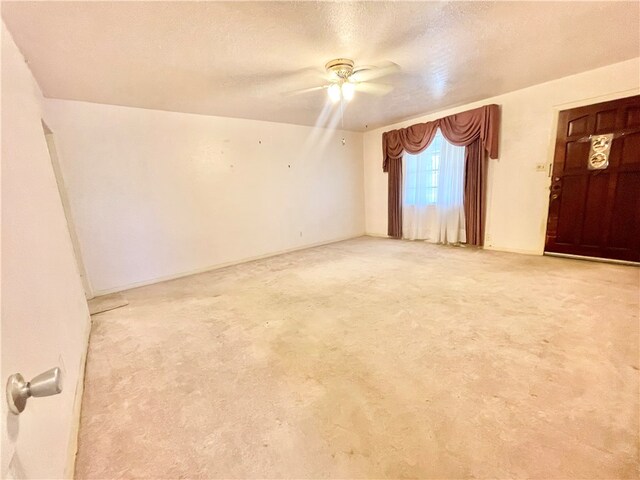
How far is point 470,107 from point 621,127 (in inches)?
70.4

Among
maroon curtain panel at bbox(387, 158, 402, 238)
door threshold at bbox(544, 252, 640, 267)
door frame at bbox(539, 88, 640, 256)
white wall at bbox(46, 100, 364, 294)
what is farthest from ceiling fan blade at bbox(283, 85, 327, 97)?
door threshold at bbox(544, 252, 640, 267)

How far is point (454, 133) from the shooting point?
14.9 feet

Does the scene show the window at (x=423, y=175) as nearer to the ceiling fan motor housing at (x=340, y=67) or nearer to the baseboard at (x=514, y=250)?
the baseboard at (x=514, y=250)

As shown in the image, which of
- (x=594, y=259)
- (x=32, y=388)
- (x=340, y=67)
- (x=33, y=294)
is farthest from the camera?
(x=594, y=259)

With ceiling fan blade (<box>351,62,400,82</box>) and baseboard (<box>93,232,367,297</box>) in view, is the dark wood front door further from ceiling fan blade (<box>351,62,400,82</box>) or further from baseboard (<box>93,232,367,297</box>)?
baseboard (<box>93,232,367,297</box>)

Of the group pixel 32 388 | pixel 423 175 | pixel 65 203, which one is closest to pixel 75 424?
pixel 32 388

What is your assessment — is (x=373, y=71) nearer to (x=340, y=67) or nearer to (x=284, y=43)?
(x=340, y=67)

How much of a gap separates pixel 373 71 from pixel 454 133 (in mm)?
2349

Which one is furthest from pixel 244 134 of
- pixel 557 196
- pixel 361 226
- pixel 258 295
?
pixel 557 196

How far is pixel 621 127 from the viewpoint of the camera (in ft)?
10.6

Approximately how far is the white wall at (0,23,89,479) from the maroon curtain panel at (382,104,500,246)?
4971 mm

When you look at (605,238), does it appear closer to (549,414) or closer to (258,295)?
(549,414)

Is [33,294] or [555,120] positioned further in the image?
[555,120]

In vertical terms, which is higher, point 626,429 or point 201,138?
point 201,138
